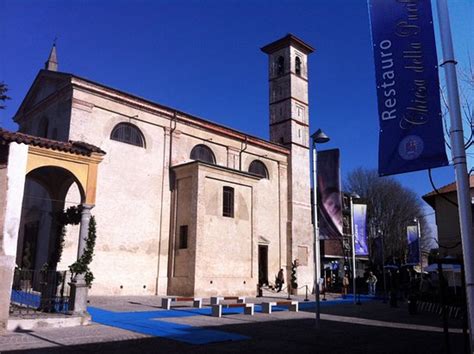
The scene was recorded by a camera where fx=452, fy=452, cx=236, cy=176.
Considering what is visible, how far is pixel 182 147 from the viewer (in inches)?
1099

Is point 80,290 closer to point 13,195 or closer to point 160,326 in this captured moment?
point 160,326

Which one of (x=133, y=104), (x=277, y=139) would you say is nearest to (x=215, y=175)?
(x=133, y=104)

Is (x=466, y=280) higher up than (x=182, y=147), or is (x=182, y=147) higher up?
(x=182, y=147)

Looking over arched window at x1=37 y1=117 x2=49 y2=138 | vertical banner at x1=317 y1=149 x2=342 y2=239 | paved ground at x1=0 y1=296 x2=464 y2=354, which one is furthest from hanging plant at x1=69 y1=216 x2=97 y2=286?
arched window at x1=37 y1=117 x2=49 y2=138

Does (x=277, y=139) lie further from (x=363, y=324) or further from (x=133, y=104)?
(x=363, y=324)

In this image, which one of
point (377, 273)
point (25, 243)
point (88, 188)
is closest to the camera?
point (88, 188)

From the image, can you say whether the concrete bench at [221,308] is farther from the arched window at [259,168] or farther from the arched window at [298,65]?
the arched window at [298,65]

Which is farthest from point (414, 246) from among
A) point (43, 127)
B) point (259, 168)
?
point (43, 127)

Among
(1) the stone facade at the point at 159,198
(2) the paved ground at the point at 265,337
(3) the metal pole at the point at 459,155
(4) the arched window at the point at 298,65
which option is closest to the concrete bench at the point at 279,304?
(2) the paved ground at the point at 265,337

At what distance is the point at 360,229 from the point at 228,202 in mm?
7934

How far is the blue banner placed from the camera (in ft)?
20.3

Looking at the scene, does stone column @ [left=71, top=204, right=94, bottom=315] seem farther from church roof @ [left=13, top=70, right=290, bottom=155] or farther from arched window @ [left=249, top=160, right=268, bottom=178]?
arched window @ [left=249, top=160, right=268, bottom=178]

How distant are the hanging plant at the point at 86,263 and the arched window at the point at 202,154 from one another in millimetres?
14638

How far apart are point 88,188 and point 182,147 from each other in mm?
13524
